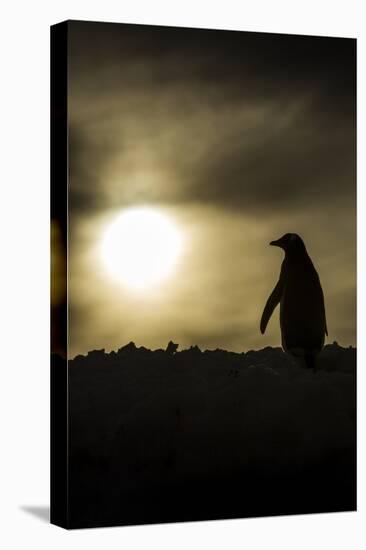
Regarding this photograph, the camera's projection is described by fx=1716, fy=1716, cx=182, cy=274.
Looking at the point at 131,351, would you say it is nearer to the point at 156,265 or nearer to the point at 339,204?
the point at 156,265

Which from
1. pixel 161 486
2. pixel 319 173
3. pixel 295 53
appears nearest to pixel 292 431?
pixel 161 486

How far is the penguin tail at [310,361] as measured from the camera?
1127cm

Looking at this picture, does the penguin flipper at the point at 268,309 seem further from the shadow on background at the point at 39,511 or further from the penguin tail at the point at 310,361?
the shadow on background at the point at 39,511

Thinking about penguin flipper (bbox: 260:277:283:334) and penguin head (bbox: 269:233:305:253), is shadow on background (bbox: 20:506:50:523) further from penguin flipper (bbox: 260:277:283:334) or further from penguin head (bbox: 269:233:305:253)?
penguin head (bbox: 269:233:305:253)

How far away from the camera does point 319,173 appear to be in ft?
36.9

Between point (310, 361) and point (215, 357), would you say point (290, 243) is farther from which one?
point (215, 357)

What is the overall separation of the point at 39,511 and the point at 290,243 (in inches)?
94.9

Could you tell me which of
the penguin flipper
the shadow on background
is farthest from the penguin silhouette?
the shadow on background

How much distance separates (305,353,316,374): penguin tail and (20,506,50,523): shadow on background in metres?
1.96

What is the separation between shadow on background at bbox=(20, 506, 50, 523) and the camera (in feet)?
36.2

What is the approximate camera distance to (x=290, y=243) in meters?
11.2

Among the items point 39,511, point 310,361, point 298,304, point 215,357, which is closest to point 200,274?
point 215,357

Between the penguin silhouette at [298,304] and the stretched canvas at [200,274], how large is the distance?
13 mm

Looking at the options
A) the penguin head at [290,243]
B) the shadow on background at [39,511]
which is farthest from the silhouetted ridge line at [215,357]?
the shadow on background at [39,511]
